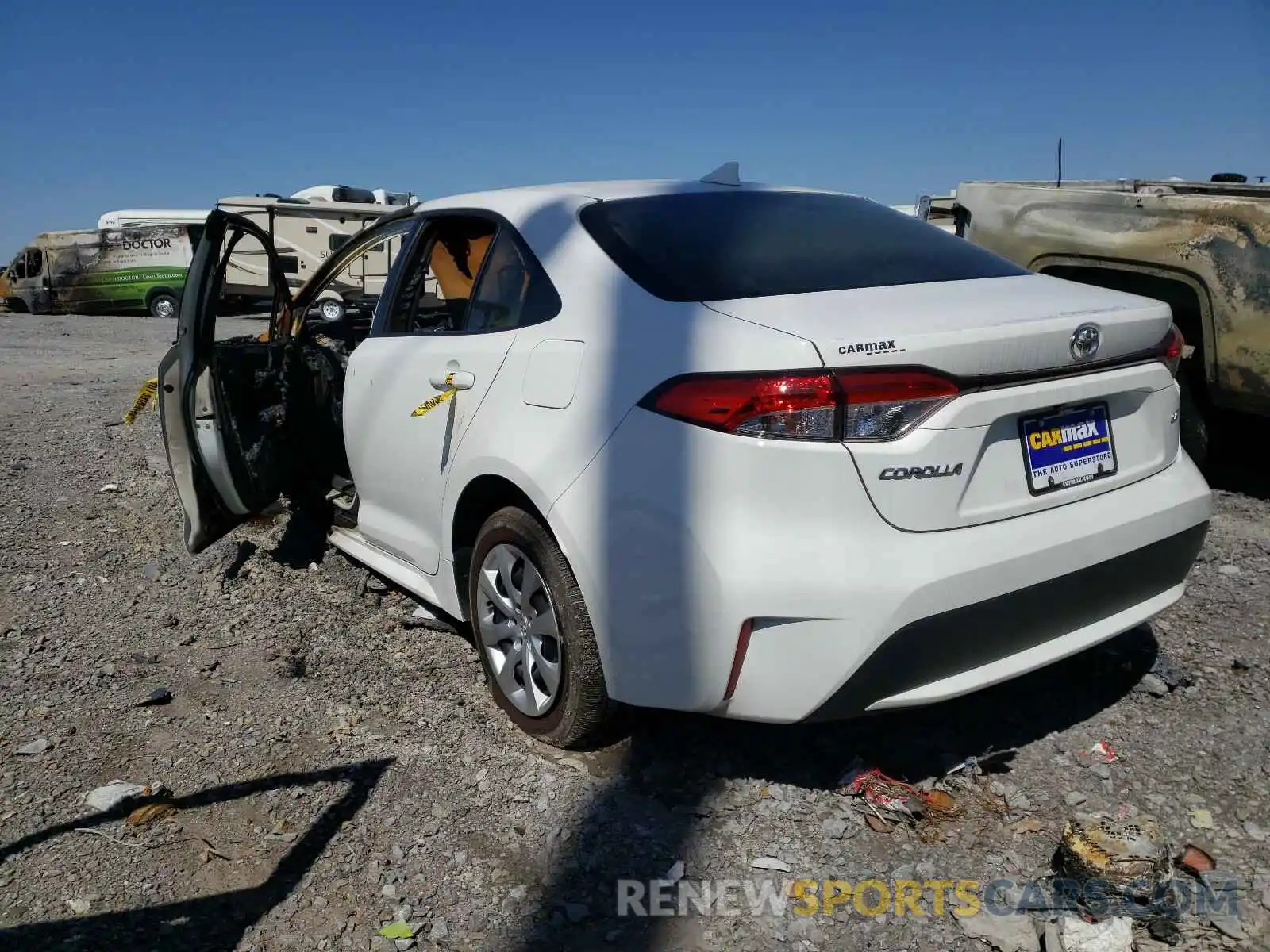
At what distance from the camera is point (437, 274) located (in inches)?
156

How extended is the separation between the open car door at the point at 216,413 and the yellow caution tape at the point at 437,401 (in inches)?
44.1

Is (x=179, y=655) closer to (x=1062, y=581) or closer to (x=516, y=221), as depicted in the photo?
(x=516, y=221)

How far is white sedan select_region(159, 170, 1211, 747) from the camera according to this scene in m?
2.26

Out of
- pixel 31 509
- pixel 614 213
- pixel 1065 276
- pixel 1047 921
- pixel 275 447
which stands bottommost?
pixel 1047 921

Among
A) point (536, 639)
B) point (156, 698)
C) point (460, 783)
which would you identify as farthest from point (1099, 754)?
point (156, 698)

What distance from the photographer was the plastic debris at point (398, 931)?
7.57ft

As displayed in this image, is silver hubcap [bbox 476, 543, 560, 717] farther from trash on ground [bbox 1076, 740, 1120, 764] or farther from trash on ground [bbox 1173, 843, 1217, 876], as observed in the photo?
trash on ground [bbox 1173, 843, 1217, 876]

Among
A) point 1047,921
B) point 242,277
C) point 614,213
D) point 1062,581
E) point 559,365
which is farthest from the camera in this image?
point 242,277

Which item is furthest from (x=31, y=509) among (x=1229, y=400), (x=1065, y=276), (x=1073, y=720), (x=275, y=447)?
(x=1229, y=400)

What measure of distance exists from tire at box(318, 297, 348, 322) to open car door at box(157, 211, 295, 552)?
0.34m

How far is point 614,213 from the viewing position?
3043mm

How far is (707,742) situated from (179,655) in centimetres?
210

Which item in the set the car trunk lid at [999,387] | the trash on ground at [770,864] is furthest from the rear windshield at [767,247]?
the trash on ground at [770,864]

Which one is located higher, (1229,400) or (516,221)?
(516,221)
